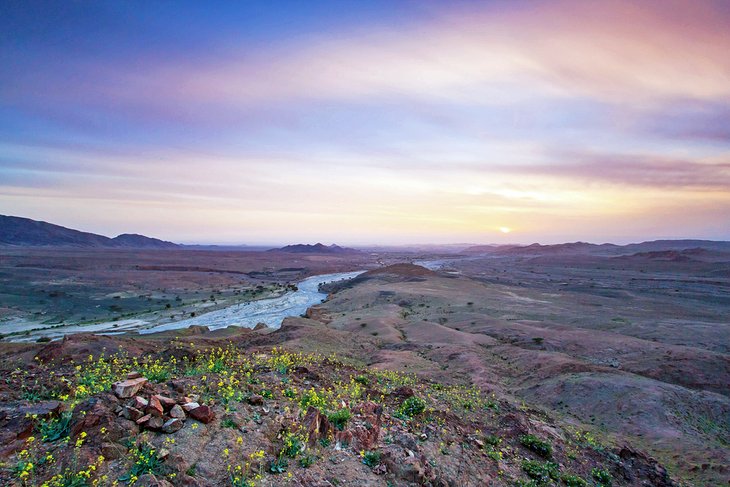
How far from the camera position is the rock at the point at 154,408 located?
20.0ft

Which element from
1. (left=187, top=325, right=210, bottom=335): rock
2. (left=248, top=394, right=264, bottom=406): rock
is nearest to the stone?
(left=248, top=394, right=264, bottom=406): rock

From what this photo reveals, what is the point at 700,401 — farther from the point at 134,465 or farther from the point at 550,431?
the point at 134,465

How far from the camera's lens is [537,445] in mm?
9312

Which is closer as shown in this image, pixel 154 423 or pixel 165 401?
pixel 154 423

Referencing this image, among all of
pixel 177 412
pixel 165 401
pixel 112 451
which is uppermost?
pixel 165 401

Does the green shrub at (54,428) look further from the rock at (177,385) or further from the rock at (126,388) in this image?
the rock at (177,385)

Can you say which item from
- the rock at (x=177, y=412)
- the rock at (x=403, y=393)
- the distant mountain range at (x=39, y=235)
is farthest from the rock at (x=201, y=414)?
the distant mountain range at (x=39, y=235)

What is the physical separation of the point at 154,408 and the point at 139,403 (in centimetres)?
25

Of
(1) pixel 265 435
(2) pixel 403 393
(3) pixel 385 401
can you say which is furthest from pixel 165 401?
(2) pixel 403 393

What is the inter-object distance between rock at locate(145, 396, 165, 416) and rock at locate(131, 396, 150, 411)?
59mm

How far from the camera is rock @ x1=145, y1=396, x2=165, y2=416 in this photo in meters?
6.09

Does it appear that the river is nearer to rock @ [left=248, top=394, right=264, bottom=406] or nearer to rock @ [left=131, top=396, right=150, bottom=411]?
rock @ [left=248, top=394, right=264, bottom=406]

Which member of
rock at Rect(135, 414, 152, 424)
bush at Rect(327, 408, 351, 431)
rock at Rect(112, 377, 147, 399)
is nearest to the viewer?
rock at Rect(135, 414, 152, 424)

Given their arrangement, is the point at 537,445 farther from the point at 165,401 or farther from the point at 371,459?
the point at 165,401
